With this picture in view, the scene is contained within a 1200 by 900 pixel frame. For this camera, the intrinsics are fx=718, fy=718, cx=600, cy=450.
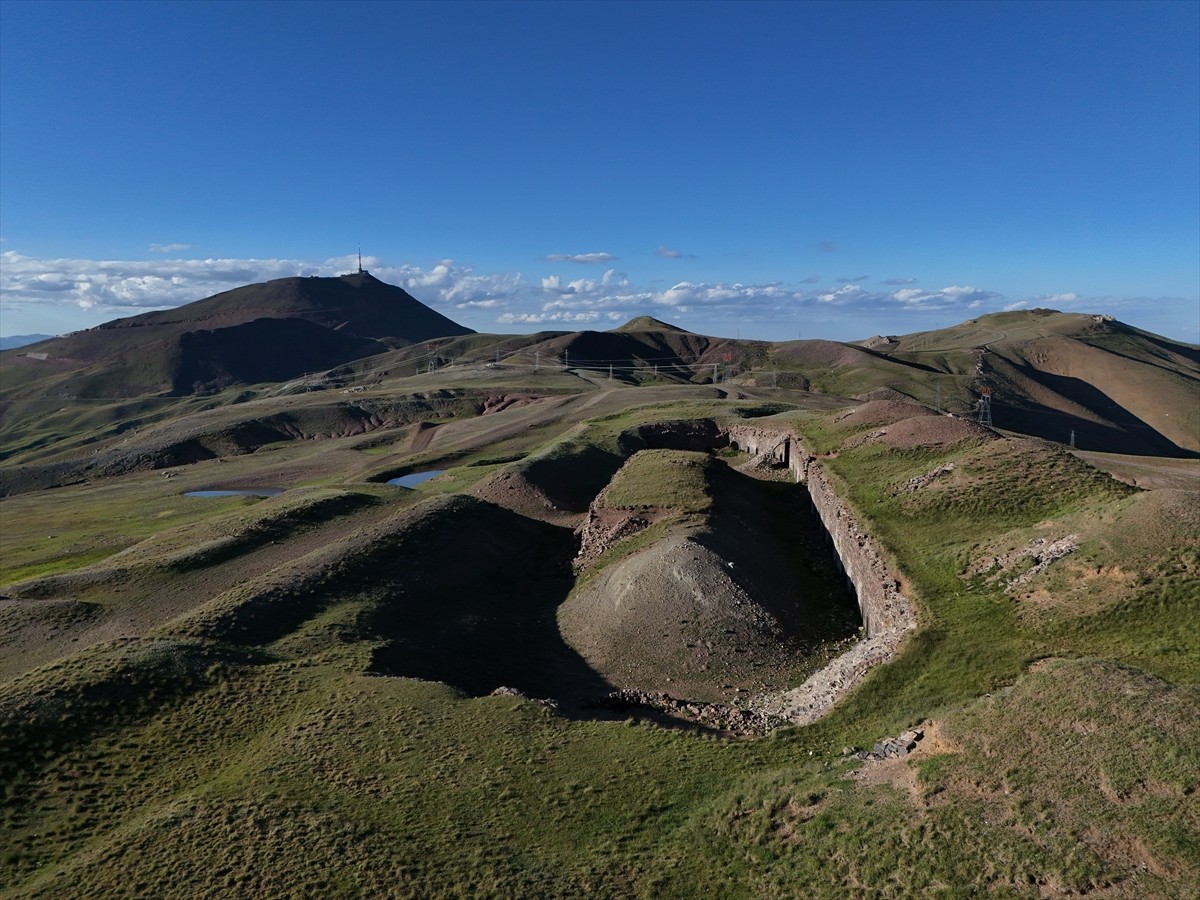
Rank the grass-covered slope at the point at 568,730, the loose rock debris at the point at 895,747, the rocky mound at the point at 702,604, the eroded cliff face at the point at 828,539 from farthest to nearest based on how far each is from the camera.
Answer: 1. the rocky mound at the point at 702,604
2. the eroded cliff face at the point at 828,539
3. the loose rock debris at the point at 895,747
4. the grass-covered slope at the point at 568,730

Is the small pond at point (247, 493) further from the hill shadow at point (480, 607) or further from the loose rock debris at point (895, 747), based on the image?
the loose rock debris at point (895, 747)

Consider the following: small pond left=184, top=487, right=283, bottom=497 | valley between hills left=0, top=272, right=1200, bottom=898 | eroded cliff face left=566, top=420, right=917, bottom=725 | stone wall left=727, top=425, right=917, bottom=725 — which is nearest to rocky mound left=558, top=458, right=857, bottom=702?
valley between hills left=0, top=272, right=1200, bottom=898

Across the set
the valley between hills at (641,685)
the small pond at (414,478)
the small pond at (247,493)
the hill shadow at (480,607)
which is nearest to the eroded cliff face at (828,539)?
the valley between hills at (641,685)

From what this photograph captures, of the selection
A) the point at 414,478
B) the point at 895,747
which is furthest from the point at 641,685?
the point at 414,478

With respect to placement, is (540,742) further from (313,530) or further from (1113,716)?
(313,530)

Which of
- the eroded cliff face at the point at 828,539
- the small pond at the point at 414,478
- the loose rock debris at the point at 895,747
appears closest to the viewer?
the loose rock debris at the point at 895,747

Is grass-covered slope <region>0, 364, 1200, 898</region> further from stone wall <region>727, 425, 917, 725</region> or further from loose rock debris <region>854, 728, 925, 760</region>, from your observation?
stone wall <region>727, 425, 917, 725</region>

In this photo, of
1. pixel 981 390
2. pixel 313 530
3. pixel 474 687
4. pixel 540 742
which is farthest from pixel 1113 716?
pixel 981 390
